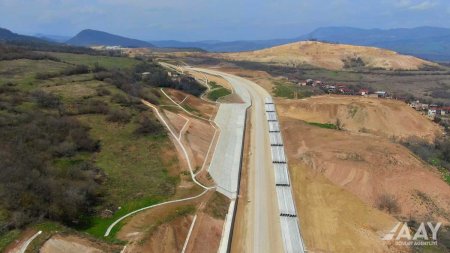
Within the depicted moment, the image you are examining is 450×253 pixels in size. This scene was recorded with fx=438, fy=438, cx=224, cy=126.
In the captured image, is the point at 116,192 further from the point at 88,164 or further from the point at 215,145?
the point at 215,145

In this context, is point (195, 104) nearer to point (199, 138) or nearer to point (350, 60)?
point (199, 138)

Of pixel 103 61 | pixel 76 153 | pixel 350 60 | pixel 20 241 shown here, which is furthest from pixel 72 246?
pixel 350 60

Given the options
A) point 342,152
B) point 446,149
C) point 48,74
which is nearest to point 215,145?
point 342,152

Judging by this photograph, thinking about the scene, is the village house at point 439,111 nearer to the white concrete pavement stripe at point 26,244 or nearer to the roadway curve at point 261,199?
the roadway curve at point 261,199

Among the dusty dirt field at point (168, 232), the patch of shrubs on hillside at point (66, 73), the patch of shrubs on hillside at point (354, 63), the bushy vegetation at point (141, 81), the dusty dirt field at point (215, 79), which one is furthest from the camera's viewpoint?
the patch of shrubs on hillside at point (354, 63)

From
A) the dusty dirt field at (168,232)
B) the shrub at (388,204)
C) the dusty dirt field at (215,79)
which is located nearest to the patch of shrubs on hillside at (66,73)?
the dusty dirt field at (215,79)

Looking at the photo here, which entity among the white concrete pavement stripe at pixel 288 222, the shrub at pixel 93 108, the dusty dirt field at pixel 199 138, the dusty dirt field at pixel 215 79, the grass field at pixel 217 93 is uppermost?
the shrub at pixel 93 108
